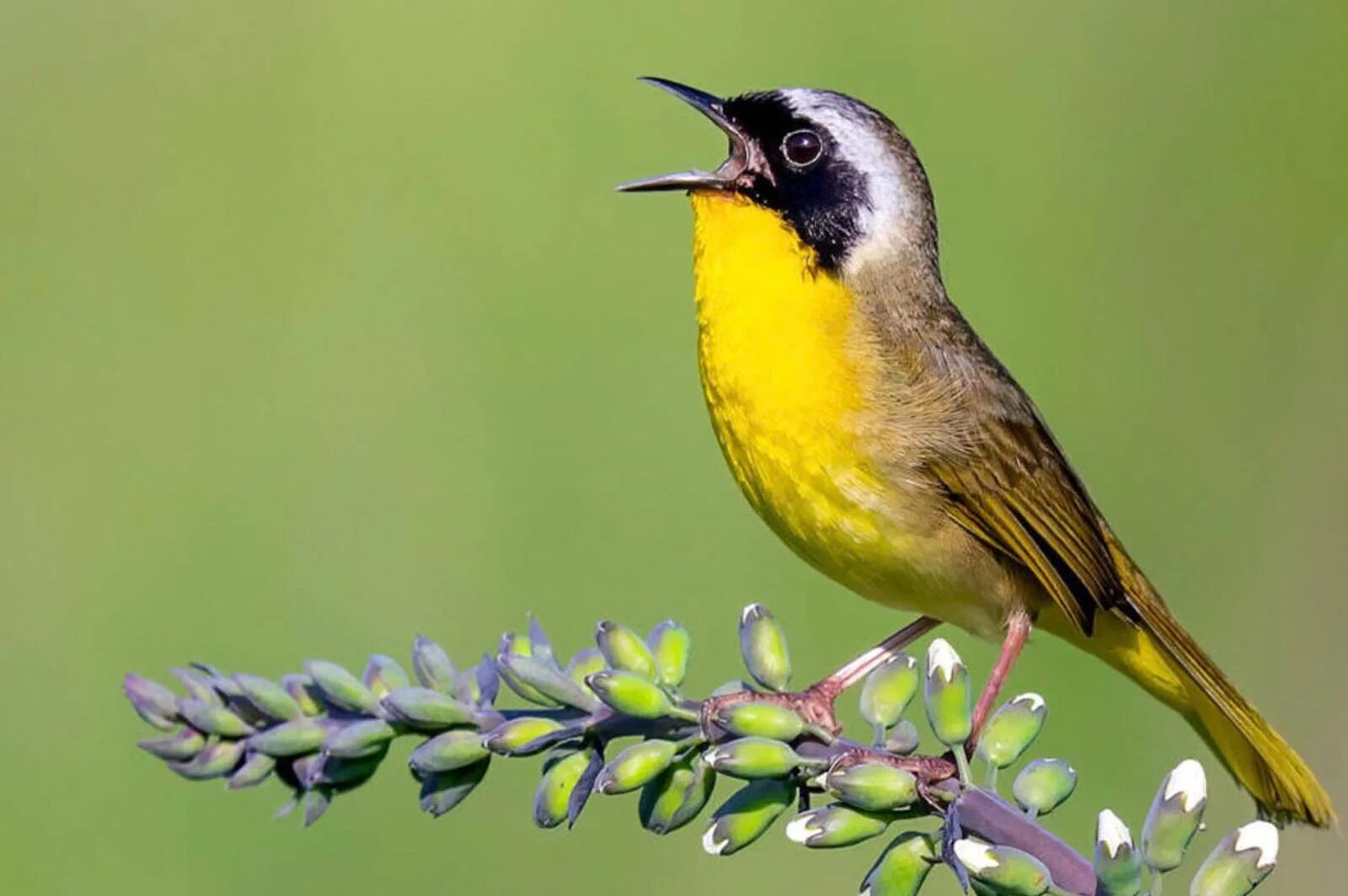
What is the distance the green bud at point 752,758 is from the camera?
199 cm

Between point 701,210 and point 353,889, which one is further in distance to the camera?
point 353,889

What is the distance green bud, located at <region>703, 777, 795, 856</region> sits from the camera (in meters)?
2.00

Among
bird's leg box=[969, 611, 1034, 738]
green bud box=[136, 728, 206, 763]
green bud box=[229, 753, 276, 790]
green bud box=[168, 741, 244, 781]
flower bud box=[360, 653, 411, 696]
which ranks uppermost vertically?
flower bud box=[360, 653, 411, 696]

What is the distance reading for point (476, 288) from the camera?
5281 millimetres

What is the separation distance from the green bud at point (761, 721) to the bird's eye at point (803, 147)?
1676mm

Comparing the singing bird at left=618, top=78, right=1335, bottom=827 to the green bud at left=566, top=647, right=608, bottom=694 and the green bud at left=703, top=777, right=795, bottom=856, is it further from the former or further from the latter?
the green bud at left=703, top=777, right=795, bottom=856

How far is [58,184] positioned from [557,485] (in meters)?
2.00

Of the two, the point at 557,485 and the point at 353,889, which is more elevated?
the point at 557,485

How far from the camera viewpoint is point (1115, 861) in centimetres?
165

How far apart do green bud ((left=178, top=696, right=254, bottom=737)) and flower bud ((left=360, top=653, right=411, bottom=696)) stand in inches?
5.4

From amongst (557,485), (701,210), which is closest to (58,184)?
(557,485)

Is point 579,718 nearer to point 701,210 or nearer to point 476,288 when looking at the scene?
point 701,210

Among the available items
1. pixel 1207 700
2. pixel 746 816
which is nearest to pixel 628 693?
pixel 746 816

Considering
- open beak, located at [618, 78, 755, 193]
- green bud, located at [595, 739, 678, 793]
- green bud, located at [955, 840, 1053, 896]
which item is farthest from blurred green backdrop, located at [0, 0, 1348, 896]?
green bud, located at [955, 840, 1053, 896]
